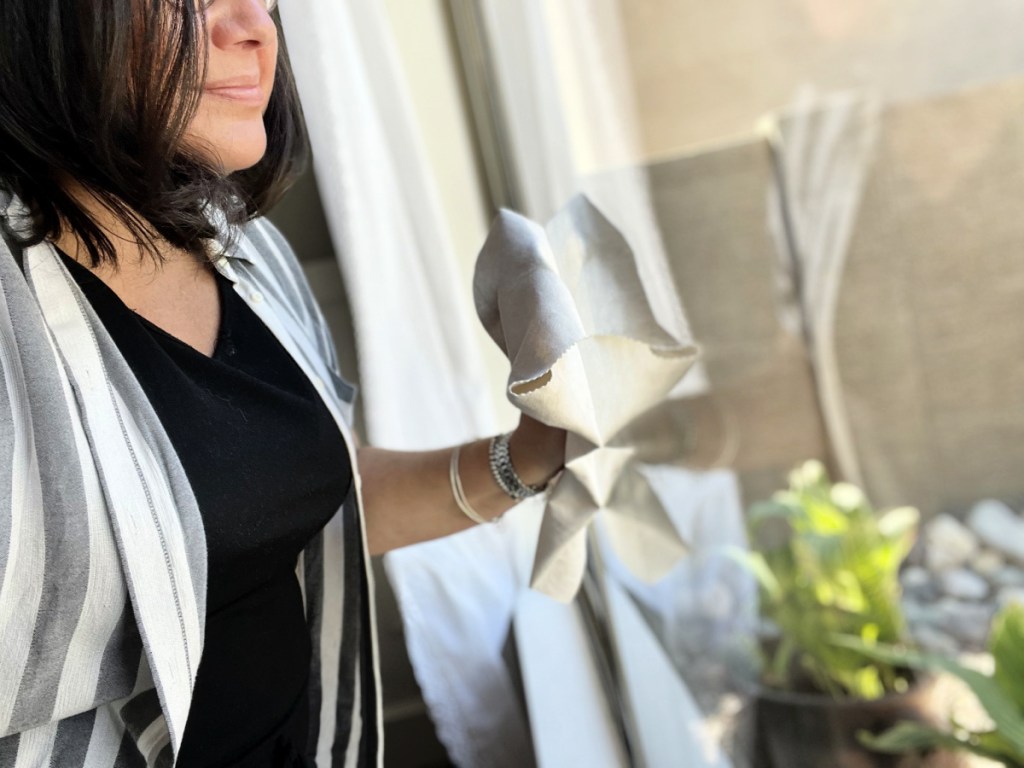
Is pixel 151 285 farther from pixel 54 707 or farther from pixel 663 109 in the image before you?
pixel 663 109

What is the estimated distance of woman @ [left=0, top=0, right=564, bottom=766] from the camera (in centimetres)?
48

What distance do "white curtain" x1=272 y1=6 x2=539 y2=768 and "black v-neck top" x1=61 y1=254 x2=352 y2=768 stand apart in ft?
1.50

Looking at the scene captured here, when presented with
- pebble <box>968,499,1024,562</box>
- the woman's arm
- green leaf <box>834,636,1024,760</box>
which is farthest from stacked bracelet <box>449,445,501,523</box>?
pebble <box>968,499,1024,562</box>

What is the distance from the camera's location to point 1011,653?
88 cm

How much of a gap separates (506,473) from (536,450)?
0.04m

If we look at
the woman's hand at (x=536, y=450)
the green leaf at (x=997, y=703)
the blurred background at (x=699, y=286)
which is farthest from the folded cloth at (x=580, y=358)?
the green leaf at (x=997, y=703)

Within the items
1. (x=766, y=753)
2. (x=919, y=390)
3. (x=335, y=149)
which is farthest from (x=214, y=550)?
(x=919, y=390)

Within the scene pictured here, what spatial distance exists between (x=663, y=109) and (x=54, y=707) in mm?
940

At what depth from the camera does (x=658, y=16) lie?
42.9 inches

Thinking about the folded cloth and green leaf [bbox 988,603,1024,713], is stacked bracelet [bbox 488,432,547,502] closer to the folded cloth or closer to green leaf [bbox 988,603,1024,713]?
the folded cloth

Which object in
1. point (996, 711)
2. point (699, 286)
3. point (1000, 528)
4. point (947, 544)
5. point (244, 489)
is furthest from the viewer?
point (699, 286)

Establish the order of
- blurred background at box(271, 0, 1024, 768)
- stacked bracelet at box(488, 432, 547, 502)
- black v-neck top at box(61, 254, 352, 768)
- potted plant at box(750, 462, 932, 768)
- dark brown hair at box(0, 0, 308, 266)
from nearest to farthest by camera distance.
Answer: dark brown hair at box(0, 0, 308, 266) → black v-neck top at box(61, 254, 352, 768) → stacked bracelet at box(488, 432, 547, 502) → blurred background at box(271, 0, 1024, 768) → potted plant at box(750, 462, 932, 768)

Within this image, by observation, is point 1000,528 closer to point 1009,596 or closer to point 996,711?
point 1009,596

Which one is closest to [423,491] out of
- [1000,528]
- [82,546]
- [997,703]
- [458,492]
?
[458,492]
